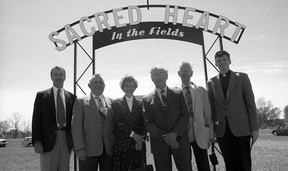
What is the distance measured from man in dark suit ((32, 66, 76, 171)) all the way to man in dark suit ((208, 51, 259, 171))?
2622 mm

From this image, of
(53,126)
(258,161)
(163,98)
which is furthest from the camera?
(258,161)

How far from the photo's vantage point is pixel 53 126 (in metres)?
4.12

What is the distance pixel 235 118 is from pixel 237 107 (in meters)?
0.19

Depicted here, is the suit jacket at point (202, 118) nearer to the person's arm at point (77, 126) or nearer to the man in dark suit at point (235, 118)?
the man in dark suit at point (235, 118)

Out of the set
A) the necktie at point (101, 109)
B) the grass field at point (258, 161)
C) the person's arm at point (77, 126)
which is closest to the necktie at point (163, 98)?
the necktie at point (101, 109)

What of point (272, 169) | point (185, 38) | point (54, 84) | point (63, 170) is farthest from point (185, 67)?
point (272, 169)

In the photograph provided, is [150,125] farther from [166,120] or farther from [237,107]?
[237,107]

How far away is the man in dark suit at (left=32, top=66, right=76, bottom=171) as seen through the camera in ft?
13.3

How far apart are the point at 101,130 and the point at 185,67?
1.82 m

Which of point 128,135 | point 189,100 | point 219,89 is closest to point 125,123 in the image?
point 128,135

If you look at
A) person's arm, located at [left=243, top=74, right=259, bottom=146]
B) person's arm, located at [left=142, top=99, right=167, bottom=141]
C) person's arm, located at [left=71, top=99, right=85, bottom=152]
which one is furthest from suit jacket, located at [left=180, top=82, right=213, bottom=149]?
person's arm, located at [left=71, top=99, right=85, bottom=152]

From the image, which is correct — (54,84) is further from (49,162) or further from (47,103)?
(49,162)

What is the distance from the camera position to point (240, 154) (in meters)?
4.00

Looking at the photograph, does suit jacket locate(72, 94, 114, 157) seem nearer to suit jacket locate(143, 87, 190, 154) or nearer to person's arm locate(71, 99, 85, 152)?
person's arm locate(71, 99, 85, 152)
